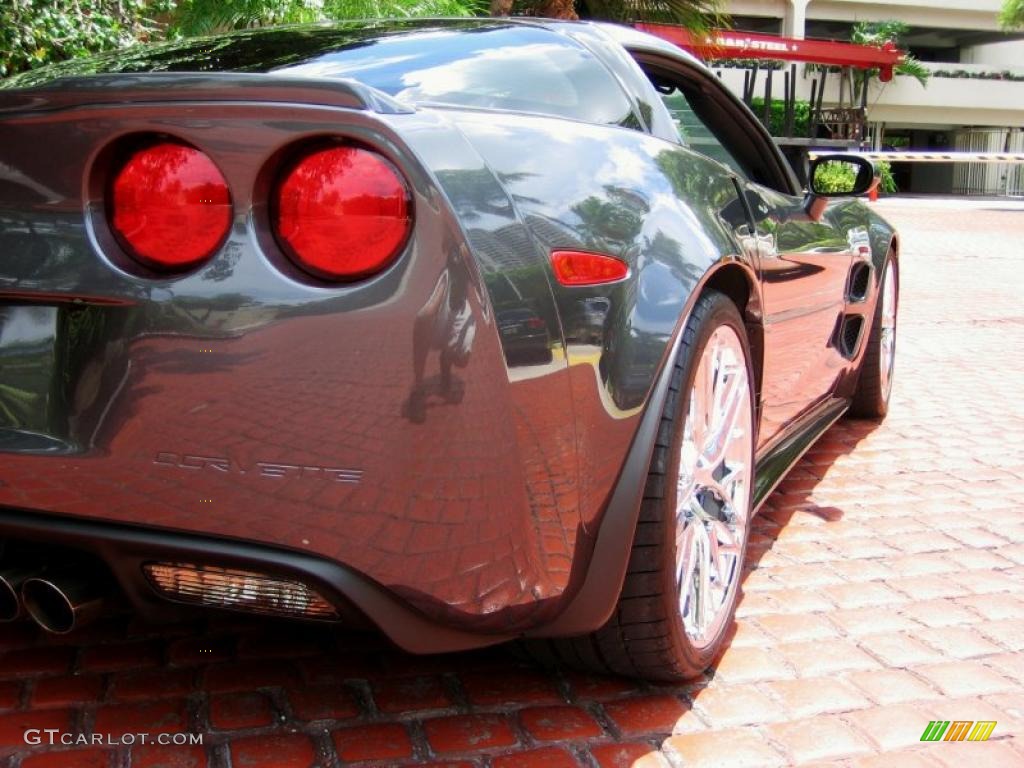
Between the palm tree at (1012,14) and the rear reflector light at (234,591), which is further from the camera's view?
the palm tree at (1012,14)

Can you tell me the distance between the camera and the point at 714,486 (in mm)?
2434

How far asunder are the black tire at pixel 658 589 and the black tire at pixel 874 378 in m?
2.47

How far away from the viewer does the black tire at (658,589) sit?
6.71ft

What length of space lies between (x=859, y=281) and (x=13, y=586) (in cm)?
318

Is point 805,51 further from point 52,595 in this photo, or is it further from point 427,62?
point 52,595

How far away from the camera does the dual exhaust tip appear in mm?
1858

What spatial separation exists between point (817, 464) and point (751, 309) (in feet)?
6.15

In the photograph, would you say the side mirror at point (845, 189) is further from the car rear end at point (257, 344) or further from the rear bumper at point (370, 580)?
the car rear end at point (257, 344)

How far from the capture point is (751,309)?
103 inches

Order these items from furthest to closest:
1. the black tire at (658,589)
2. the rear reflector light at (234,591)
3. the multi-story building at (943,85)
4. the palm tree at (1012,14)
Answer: the multi-story building at (943,85) < the palm tree at (1012,14) < the black tire at (658,589) < the rear reflector light at (234,591)

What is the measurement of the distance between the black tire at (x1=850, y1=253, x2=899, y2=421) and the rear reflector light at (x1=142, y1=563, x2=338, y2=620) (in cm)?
319

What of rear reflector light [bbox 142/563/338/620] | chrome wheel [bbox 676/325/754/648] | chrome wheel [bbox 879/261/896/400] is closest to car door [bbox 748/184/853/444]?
chrome wheel [bbox 676/325/754/648]

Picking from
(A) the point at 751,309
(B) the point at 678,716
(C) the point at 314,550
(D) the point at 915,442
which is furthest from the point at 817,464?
(C) the point at 314,550

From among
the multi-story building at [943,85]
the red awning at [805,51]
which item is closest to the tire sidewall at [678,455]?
the red awning at [805,51]
